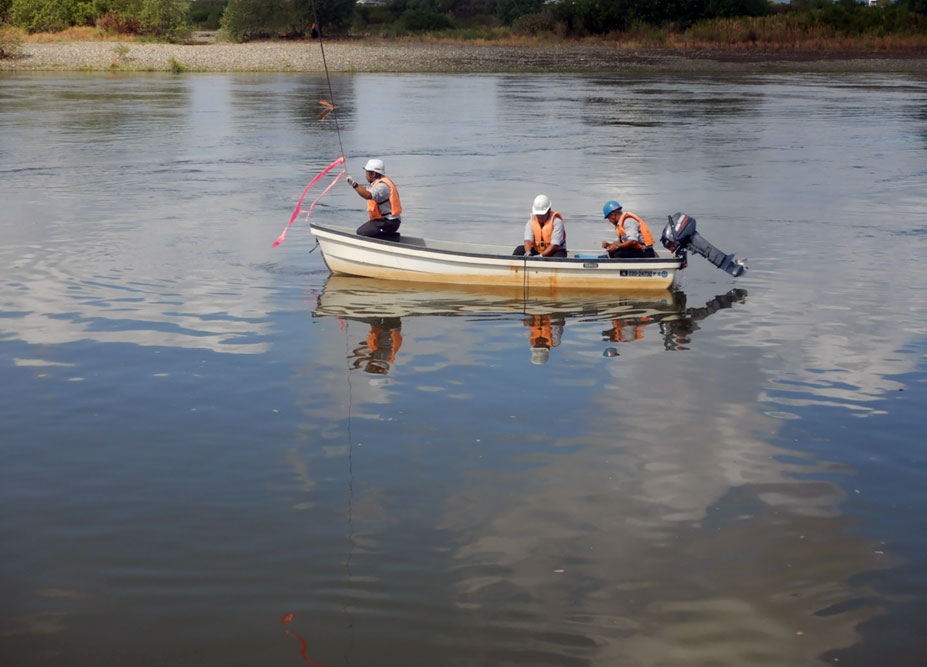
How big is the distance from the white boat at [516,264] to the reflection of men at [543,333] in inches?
36.0

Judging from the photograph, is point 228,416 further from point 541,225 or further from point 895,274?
point 895,274

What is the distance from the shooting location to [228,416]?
1091 cm

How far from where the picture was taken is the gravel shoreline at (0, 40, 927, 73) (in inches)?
2640

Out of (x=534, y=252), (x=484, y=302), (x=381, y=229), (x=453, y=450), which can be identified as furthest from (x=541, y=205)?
(x=453, y=450)

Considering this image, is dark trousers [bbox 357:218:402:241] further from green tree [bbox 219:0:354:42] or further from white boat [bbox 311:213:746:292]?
green tree [bbox 219:0:354:42]

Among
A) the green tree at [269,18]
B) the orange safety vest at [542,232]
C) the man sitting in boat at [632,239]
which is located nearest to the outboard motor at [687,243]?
the man sitting in boat at [632,239]

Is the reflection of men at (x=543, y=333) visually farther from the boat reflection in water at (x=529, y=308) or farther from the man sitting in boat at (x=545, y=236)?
the man sitting in boat at (x=545, y=236)

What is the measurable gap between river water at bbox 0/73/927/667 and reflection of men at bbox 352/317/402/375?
7 centimetres

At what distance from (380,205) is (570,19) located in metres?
67.8

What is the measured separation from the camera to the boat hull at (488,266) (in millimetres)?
15617

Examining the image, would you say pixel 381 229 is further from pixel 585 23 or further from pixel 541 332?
pixel 585 23

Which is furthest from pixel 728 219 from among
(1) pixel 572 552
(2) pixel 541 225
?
(1) pixel 572 552

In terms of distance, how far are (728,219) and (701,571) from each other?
16042 mm

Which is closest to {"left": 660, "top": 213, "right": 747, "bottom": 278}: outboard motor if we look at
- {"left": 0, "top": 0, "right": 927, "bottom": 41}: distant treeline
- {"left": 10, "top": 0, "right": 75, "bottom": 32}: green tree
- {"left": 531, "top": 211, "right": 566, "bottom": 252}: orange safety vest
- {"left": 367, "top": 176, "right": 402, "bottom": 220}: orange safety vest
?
{"left": 531, "top": 211, "right": 566, "bottom": 252}: orange safety vest
